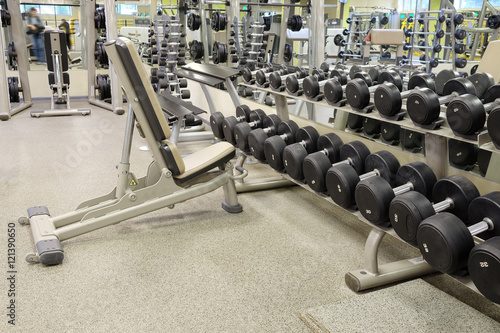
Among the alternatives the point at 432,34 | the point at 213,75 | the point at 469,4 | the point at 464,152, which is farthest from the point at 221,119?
the point at 432,34

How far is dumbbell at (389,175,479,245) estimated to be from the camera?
1.63 m

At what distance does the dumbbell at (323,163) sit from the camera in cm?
217

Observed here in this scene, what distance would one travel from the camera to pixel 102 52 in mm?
6199

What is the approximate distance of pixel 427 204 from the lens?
64.7 inches

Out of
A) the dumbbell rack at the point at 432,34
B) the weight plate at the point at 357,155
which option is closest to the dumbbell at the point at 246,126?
the weight plate at the point at 357,155

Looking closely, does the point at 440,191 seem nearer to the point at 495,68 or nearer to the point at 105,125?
the point at 495,68

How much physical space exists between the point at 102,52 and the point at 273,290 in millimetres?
5322

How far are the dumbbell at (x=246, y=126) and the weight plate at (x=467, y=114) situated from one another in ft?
4.53

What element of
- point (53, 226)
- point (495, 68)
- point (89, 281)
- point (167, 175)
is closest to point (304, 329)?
point (89, 281)

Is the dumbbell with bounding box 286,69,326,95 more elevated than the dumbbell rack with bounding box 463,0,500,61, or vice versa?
the dumbbell rack with bounding box 463,0,500,61

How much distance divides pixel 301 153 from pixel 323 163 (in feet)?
0.71

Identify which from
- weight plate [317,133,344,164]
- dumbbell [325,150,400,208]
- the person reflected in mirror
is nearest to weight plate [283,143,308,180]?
weight plate [317,133,344,164]

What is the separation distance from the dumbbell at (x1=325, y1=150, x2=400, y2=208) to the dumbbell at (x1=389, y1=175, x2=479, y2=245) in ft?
0.86

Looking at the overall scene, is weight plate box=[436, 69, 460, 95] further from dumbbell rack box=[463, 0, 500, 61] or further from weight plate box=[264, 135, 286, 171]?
dumbbell rack box=[463, 0, 500, 61]
